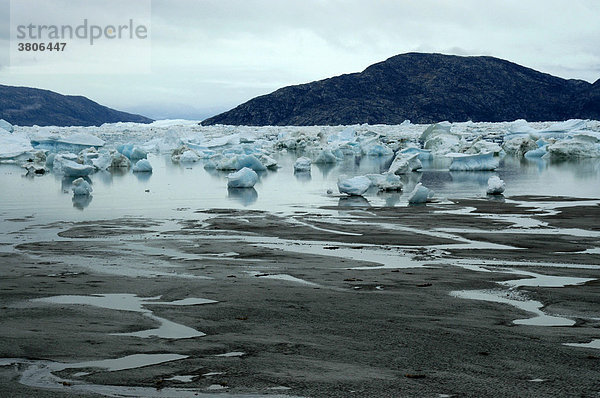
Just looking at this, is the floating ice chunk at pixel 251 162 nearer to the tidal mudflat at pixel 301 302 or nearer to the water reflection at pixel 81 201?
the water reflection at pixel 81 201

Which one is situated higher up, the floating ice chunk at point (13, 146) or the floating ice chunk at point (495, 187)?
the floating ice chunk at point (13, 146)

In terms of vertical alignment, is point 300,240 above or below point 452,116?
below

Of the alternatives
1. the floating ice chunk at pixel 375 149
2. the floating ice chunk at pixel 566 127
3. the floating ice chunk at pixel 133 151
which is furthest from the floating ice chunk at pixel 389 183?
the floating ice chunk at pixel 566 127

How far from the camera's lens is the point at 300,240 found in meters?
7.68

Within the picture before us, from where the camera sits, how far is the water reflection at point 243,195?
480 inches

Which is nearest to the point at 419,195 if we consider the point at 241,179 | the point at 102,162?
the point at 241,179

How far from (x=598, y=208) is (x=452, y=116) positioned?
9087 centimetres

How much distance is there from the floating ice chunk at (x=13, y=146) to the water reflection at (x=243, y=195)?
14521mm

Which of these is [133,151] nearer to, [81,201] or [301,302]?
→ [81,201]

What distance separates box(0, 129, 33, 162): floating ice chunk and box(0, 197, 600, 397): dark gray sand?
19.2 meters

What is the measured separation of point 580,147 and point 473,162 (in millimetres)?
7706

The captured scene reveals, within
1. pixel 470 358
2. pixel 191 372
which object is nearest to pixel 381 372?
pixel 470 358

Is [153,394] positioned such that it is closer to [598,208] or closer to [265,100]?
[598,208]

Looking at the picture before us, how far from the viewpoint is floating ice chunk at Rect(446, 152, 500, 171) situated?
66.7ft
